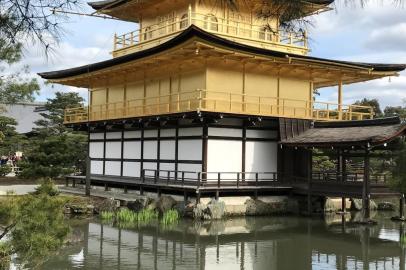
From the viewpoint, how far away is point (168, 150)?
76.0ft

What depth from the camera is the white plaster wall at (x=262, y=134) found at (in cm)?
2221

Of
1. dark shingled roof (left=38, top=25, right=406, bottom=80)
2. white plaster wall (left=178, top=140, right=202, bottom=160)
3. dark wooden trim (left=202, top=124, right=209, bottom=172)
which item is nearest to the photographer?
dark shingled roof (left=38, top=25, right=406, bottom=80)

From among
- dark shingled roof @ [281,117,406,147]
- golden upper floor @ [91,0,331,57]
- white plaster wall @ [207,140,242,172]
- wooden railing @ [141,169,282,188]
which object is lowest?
wooden railing @ [141,169,282,188]

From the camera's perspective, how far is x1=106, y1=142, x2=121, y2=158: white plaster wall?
26.9 meters

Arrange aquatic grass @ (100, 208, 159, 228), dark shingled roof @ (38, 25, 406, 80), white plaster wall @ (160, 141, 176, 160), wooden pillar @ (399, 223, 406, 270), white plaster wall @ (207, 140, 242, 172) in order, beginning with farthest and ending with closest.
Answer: white plaster wall @ (160, 141, 176, 160)
white plaster wall @ (207, 140, 242, 172)
dark shingled roof @ (38, 25, 406, 80)
aquatic grass @ (100, 208, 159, 228)
wooden pillar @ (399, 223, 406, 270)

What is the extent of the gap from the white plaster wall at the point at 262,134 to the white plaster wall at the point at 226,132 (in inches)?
21.5

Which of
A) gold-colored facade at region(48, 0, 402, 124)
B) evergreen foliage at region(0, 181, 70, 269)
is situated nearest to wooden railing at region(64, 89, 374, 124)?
gold-colored facade at region(48, 0, 402, 124)

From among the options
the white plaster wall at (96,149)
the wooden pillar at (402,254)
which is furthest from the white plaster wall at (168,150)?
the wooden pillar at (402,254)

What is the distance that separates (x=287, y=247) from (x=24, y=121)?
138 ft

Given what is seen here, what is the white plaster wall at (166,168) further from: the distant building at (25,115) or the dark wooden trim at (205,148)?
the distant building at (25,115)

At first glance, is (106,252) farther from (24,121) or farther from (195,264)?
(24,121)

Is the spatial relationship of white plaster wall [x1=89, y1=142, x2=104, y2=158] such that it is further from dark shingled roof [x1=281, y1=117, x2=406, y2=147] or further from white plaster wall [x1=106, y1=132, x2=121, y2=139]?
dark shingled roof [x1=281, y1=117, x2=406, y2=147]

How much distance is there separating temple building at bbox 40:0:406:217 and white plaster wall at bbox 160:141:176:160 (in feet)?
0.14

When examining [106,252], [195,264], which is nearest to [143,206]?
[106,252]
